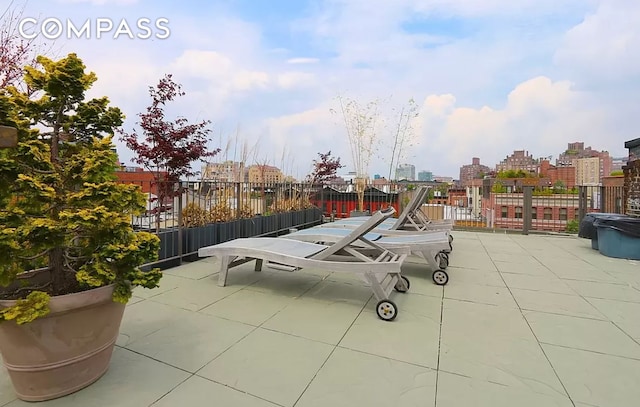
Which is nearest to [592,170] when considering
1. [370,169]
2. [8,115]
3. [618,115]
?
[618,115]

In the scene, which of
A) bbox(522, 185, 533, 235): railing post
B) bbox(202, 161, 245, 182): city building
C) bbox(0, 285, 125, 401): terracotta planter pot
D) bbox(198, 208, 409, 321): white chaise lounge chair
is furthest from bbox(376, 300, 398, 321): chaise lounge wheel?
bbox(522, 185, 533, 235): railing post

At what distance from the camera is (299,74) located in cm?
1077

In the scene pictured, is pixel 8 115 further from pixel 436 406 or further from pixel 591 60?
pixel 591 60

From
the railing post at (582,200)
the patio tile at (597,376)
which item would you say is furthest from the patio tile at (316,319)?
the railing post at (582,200)

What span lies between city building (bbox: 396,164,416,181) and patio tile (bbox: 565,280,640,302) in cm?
594

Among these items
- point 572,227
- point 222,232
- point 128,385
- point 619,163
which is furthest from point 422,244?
point 619,163

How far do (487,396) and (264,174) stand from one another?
6811 mm

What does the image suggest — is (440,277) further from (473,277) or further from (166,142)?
(166,142)

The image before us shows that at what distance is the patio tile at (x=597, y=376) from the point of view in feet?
5.44

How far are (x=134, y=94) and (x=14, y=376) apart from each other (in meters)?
6.03

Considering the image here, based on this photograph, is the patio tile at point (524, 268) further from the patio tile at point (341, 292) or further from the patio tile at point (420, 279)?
the patio tile at point (341, 292)

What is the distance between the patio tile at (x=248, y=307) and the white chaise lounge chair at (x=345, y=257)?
1.20ft

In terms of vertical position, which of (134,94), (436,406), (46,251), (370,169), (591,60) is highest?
(591,60)

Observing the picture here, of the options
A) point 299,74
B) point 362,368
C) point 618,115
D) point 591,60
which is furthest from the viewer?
point 618,115
